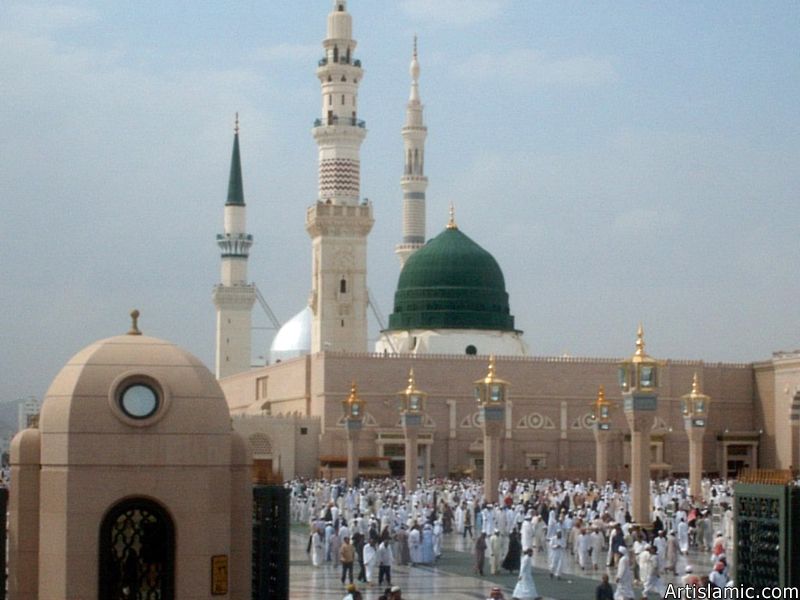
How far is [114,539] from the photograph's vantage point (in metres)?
9.75

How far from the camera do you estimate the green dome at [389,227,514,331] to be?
1951 inches

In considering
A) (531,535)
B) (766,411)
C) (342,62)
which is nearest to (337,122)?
(342,62)

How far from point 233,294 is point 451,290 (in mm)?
14947

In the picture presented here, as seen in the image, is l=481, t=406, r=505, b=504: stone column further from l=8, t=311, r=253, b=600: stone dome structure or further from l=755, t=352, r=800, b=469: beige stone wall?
l=8, t=311, r=253, b=600: stone dome structure

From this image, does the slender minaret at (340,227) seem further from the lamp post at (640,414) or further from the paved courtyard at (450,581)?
the paved courtyard at (450,581)

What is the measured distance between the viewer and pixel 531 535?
21.7 m

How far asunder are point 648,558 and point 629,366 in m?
8.36

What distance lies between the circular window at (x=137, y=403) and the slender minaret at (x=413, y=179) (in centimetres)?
4670

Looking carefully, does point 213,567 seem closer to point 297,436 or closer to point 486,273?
point 297,436

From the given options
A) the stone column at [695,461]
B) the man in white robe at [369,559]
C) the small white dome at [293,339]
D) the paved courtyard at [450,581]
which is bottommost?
the paved courtyard at [450,581]

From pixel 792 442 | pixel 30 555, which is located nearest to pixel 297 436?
pixel 792 442

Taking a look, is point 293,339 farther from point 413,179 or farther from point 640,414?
point 640,414

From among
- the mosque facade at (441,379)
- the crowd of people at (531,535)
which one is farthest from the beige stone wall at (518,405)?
the crowd of people at (531,535)

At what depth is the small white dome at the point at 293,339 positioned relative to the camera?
64.8 metres
